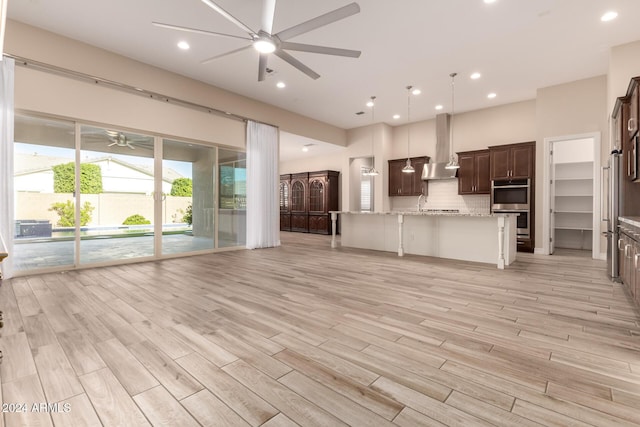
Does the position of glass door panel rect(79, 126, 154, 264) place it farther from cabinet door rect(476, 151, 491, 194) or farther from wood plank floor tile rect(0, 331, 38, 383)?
cabinet door rect(476, 151, 491, 194)

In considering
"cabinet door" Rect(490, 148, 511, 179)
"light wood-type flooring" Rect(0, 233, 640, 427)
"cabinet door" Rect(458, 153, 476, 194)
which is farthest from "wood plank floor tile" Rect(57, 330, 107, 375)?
"cabinet door" Rect(458, 153, 476, 194)

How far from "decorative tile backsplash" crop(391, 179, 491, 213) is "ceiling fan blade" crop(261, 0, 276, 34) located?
6.64 m

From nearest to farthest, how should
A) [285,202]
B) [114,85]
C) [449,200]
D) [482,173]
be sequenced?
[114,85] < [482,173] < [449,200] < [285,202]

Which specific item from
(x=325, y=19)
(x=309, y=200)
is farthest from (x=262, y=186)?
(x=325, y=19)

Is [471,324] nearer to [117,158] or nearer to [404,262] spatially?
[404,262]

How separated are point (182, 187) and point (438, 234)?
207 inches

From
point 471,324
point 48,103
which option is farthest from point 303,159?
point 471,324

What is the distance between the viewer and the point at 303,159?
11.7 meters

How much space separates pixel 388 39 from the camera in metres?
4.40

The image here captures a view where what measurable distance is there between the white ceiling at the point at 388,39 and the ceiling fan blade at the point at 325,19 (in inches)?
31.6

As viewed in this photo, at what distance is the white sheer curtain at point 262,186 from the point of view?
671cm

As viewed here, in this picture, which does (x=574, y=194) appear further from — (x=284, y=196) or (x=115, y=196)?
(x=115, y=196)

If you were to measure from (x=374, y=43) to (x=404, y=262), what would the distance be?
3.66 meters

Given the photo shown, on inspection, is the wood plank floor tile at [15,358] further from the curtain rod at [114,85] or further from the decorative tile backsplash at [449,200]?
the decorative tile backsplash at [449,200]
